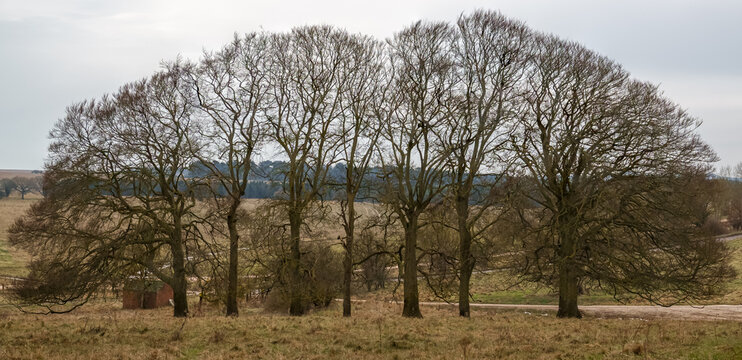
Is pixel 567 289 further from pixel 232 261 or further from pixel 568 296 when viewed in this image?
pixel 232 261

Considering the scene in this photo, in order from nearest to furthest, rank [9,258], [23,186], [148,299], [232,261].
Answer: [232,261]
[148,299]
[9,258]
[23,186]

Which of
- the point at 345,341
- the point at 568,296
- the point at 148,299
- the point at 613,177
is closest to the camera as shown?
the point at 345,341

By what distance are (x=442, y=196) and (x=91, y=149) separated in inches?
513

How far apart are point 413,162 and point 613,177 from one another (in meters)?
7.22

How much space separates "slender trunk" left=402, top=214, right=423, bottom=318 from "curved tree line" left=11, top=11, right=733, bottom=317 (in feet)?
0.25

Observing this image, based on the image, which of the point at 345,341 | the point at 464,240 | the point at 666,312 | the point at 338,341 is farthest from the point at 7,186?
the point at 345,341

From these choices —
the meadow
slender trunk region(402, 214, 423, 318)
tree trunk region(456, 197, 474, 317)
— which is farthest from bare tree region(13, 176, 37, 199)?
the meadow

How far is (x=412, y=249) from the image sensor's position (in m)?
21.5

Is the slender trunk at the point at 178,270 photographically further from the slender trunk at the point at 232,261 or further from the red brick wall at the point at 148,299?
the red brick wall at the point at 148,299

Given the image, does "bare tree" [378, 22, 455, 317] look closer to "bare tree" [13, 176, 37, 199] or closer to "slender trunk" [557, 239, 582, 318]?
"slender trunk" [557, 239, 582, 318]

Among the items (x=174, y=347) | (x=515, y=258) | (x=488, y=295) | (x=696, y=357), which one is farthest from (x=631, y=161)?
(x=488, y=295)

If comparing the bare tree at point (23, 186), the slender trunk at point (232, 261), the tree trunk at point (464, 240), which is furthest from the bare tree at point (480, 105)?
the bare tree at point (23, 186)

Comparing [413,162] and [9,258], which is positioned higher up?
[413,162]

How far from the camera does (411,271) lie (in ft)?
71.2
